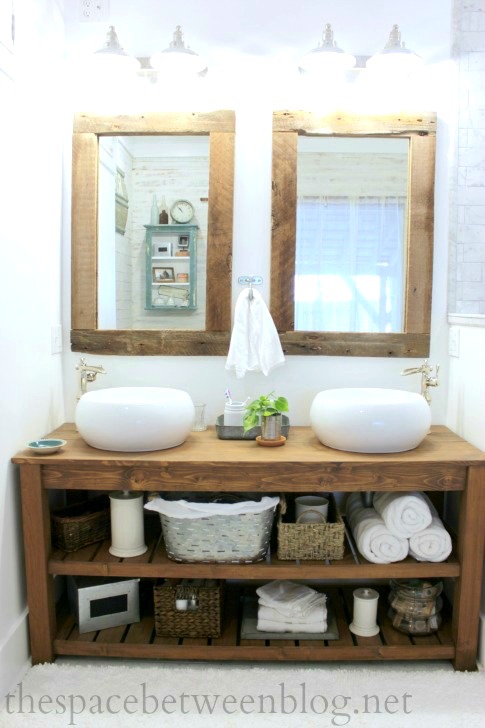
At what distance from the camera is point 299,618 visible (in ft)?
7.14

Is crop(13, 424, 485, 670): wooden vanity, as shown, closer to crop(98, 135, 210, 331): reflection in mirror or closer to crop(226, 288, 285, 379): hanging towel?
crop(226, 288, 285, 379): hanging towel

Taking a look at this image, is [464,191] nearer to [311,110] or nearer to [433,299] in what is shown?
[433,299]

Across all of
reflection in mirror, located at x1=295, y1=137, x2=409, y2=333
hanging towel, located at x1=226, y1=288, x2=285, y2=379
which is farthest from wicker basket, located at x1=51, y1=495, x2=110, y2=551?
reflection in mirror, located at x1=295, y1=137, x2=409, y2=333

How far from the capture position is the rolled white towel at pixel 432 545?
2072 millimetres

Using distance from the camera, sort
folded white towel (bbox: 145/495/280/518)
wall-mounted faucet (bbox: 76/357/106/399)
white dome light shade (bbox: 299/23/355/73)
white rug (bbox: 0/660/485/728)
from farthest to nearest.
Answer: wall-mounted faucet (bbox: 76/357/106/399)
white dome light shade (bbox: 299/23/355/73)
folded white towel (bbox: 145/495/280/518)
white rug (bbox: 0/660/485/728)

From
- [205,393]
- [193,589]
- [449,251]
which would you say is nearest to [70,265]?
[205,393]

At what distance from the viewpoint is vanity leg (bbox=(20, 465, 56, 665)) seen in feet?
6.61

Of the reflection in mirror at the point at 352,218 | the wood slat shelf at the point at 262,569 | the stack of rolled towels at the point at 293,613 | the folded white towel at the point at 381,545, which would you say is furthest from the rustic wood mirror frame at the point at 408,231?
the stack of rolled towels at the point at 293,613

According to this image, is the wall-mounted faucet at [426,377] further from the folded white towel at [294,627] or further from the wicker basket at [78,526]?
the wicker basket at [78,526]

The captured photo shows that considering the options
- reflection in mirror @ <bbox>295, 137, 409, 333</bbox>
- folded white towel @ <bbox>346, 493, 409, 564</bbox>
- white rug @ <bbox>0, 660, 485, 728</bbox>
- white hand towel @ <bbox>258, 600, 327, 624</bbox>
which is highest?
reflection in mirror @ <bbox>295, 137, 409, 333</bbox>

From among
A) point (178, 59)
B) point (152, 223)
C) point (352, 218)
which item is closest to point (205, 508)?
point (152, 223)

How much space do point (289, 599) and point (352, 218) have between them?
147 centimetres

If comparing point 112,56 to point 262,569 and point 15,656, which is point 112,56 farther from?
point 15,656

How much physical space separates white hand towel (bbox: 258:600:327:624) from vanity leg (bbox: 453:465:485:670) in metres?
0.46
